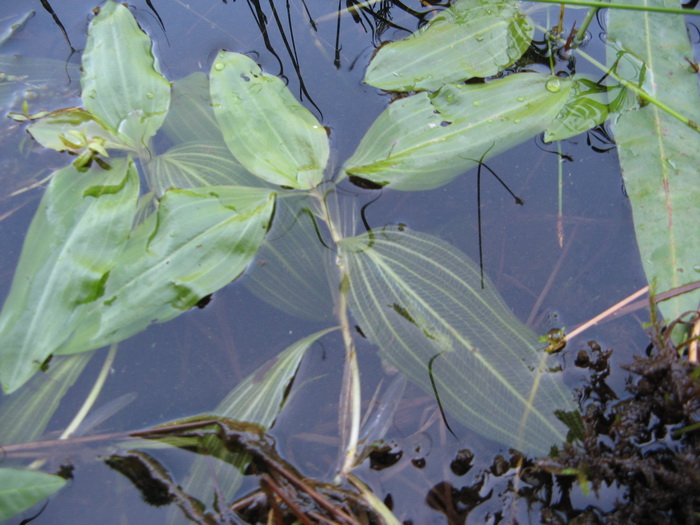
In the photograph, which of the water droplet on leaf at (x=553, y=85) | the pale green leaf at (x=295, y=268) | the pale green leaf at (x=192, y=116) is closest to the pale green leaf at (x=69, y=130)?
the pale green leaf at (x=192, y=116)

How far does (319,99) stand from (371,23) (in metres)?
0.34

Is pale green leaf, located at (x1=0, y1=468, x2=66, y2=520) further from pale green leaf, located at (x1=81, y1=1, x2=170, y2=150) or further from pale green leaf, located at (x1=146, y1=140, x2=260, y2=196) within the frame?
pale green leaf, located at (x1=81, y1=1, x2=170, y2=150)

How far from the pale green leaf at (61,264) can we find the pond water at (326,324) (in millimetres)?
140

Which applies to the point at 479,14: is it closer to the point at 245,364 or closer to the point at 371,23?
the point at 371,23

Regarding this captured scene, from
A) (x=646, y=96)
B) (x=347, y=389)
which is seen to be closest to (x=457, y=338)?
(x=347, y=389)

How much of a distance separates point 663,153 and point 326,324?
3.11ft

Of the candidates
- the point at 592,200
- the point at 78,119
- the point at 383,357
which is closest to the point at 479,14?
the point at 592,200

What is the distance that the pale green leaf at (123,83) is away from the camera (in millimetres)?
1373

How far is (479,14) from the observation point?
5.10ft

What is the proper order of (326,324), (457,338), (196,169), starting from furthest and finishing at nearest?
1. (196,169)
2. (326,324)
3. (457,338)

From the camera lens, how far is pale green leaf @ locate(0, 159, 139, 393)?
43.9 inches

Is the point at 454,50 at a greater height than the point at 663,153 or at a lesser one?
greater

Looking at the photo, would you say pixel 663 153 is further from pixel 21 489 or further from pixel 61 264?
pixel 21 489

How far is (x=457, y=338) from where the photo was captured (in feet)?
3.79
